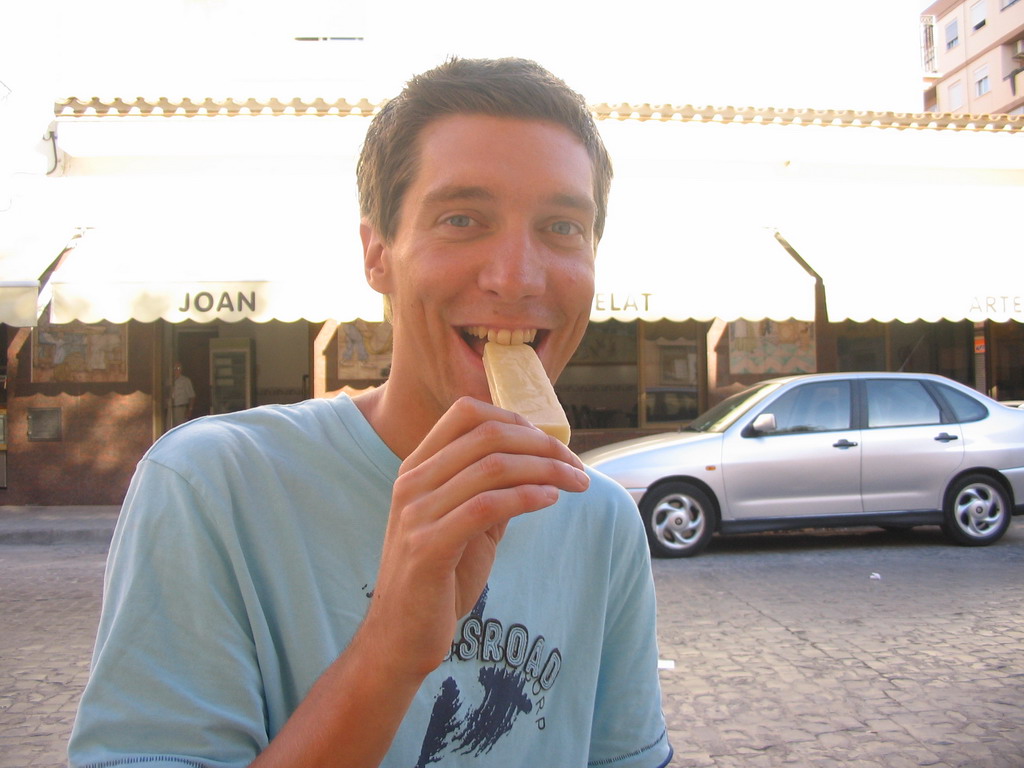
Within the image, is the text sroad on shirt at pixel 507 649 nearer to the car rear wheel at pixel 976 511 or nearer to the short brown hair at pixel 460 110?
the short brown hair at pixel 460 110

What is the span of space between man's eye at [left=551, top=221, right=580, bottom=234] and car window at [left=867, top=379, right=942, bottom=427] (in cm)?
828

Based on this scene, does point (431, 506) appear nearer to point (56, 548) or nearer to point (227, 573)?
point (227, 573)

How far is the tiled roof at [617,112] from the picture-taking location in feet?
39.4

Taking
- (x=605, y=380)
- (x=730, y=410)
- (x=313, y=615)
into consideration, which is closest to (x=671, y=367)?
(x=605, y=380)

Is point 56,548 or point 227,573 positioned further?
point 56,548

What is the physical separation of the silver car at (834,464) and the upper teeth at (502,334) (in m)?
7.00

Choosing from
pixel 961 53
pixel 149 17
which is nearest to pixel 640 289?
pixel 149 17

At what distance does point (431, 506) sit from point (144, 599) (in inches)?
17.3

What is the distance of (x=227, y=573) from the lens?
4.18ft

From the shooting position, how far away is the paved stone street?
4.12 meters

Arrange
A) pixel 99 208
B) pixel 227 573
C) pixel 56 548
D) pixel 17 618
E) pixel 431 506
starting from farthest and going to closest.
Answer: pixel 99 208 → pixel 56 548 → pixel 17 618 → pixel 227 573 → pixel 431 506

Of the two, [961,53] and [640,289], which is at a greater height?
[961,53]

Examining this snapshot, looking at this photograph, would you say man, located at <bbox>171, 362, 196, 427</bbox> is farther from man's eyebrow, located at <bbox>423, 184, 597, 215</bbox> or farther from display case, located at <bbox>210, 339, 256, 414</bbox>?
man's eyebrow, located at <bbox>423, 184, 597, 215</bbox>

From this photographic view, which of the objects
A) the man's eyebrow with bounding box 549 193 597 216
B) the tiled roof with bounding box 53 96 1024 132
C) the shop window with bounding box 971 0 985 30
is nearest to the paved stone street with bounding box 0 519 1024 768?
the man's eyebrow with bounding box 549 193 597 216
